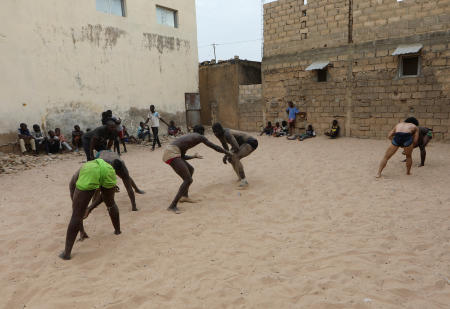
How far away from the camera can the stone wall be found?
13039 millimetres

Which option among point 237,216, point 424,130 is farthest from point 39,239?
point 424,130

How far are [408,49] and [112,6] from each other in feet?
32.8

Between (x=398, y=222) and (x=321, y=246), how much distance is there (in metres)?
1.21

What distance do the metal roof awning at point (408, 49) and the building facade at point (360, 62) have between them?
0.03 metres

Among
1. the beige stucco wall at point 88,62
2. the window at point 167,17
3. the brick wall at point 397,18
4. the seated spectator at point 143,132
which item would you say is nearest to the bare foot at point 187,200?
the beige stucco wall at point 88,62

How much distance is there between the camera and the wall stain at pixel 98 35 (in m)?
9.97

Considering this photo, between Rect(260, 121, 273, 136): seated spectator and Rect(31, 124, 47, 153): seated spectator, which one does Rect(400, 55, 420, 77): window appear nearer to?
Rect(260, 121, 273, 136): seated spectator

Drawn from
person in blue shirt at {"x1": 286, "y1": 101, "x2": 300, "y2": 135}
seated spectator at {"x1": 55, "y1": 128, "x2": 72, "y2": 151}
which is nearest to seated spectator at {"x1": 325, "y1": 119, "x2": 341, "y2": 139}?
person in blue shirt at {"x1": 286, "y1": 101, "x2": 300, "y2": 135}

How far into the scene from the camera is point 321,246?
320 centimetres

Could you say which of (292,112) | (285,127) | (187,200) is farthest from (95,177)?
(285,127)

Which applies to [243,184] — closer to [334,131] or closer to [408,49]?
[334,131]

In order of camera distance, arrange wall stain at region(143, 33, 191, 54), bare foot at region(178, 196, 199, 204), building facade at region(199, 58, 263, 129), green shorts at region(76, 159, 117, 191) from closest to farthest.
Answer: green shorts at region(76, 159, 117, 191) < bare foot at region(178, 196, 199, 204) < wall stain at region(143, 33, 191, 54) < building facade at region(199, 58, 263, 129)

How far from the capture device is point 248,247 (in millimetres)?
→ 3270

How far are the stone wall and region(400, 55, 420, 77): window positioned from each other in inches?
208
